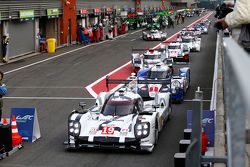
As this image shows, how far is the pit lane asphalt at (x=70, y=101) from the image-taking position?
11.4 meters

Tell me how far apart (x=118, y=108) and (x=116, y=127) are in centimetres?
114

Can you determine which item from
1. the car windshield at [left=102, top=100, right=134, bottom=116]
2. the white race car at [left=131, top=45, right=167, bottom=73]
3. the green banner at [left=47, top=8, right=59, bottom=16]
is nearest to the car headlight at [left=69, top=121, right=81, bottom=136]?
the car windshield at [left=102, top=100, right=134, bottom=116]

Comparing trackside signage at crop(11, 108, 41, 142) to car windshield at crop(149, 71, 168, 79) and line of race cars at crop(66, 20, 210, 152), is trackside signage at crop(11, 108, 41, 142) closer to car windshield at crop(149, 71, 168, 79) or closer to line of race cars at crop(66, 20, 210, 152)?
line of race cars at crop(66, 20, 210, 152)

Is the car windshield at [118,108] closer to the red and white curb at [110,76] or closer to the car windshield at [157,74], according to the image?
the car windshield at [157,74]

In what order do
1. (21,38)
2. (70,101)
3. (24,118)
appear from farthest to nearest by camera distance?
(21,38) → (70,101) → (24,118)

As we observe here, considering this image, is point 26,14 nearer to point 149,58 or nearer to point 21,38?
point 21,38

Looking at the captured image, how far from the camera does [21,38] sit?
128 ft

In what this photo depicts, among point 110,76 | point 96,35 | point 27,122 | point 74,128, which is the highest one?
point 74,128

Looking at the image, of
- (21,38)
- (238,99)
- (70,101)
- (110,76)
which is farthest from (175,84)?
(21,38)

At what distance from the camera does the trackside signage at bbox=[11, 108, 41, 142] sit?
42.9ft

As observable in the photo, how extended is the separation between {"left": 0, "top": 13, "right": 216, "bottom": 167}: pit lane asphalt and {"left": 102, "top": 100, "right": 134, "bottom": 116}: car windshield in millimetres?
1196

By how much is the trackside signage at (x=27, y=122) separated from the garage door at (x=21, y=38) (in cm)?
2423

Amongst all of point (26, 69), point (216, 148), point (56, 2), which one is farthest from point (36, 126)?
point (56, 2)

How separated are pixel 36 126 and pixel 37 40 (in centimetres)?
2955
